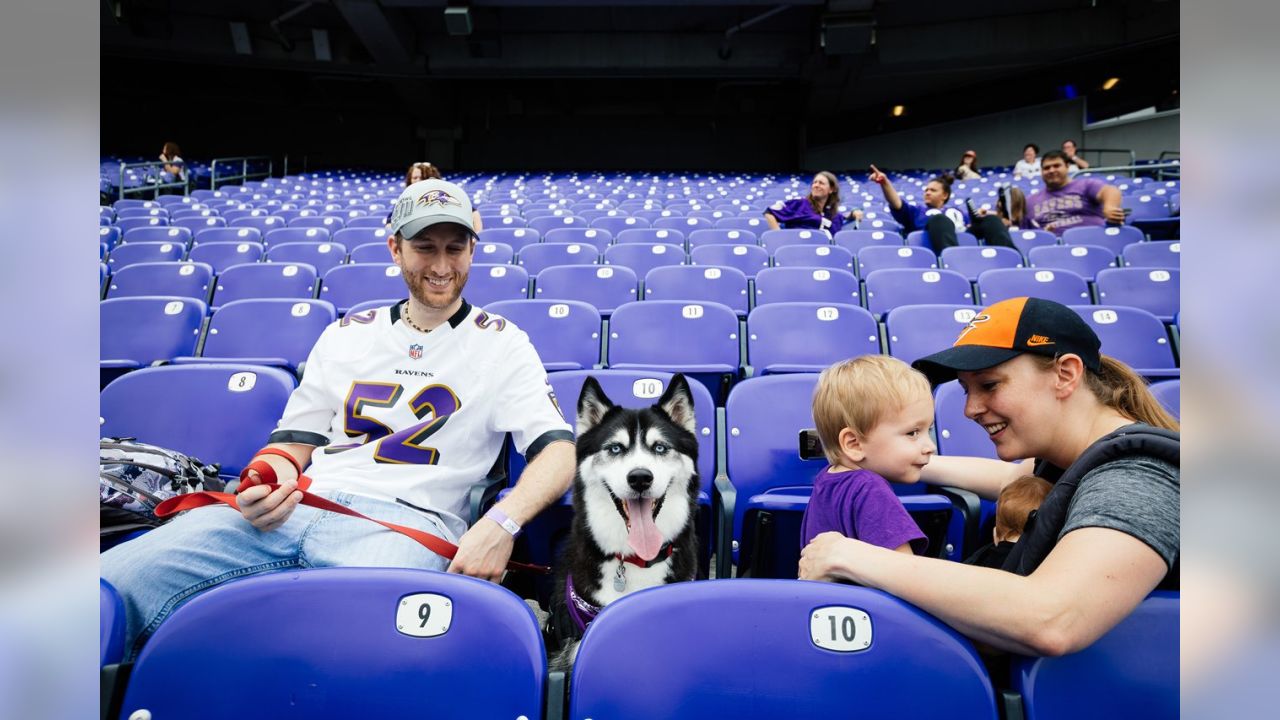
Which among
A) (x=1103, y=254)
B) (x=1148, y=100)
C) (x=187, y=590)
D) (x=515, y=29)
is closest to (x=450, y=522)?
(x=187, y=590)

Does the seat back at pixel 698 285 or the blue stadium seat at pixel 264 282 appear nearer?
the seat back at pixel 698 285

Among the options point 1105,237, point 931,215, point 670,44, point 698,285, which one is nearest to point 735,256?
point 698,285

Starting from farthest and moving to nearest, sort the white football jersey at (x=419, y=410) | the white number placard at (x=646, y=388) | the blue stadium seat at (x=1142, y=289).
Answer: the blue stadium seat at (x=1142, y=289), the white number placard at (x=646, y=388), the white football jersey at (x=419, y=410)

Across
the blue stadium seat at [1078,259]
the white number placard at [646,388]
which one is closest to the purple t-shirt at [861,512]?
the white number placard at [646,388]

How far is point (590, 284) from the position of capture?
453 centimetres

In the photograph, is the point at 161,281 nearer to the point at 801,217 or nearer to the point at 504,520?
the point at 504,520

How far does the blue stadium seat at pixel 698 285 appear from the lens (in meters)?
4.48

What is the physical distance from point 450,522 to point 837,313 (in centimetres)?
246

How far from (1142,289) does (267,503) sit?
5234mm

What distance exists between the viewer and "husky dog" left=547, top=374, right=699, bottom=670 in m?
1.77

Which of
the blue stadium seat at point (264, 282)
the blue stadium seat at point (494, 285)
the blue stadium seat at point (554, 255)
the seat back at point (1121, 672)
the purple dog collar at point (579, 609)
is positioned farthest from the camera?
the blue stadium seat at point (554, 255)

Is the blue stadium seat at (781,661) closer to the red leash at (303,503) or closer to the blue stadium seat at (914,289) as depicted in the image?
the red leash at (303,503)

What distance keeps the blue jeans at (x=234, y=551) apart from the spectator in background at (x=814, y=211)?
5.71 m

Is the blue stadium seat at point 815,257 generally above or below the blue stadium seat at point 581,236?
below
